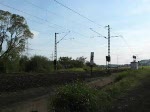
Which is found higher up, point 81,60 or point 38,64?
point 81,60

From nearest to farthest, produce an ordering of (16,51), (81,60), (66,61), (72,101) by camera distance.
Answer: (72,101) → (16,51) → (66,61) → (81,60)

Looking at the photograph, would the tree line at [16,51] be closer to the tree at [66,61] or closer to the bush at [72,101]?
the tree at [66,61]

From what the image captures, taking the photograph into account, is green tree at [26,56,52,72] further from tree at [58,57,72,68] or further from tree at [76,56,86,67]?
tree at [58,57,72,68]

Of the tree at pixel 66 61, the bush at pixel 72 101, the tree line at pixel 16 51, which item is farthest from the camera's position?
the tree at pixel 66 61

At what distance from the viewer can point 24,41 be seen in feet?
276

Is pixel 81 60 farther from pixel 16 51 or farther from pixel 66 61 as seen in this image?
pixel 16 51

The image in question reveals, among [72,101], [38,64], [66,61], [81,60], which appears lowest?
[72,101]

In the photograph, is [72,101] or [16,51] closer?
[72,101]

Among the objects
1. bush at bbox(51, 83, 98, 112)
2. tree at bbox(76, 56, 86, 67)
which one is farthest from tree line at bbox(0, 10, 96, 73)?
bush at bbox(51, 83, 98, 112)

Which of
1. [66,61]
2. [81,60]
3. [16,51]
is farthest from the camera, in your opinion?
[81,60]

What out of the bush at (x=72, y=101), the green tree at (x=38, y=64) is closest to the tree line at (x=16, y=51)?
the green tree at (x=38, y=64)

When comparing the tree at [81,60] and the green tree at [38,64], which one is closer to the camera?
the green tree at [38,64]

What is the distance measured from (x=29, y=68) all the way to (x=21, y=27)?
9.69 meters

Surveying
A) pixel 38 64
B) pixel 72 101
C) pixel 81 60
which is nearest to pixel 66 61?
pixel 81 60
